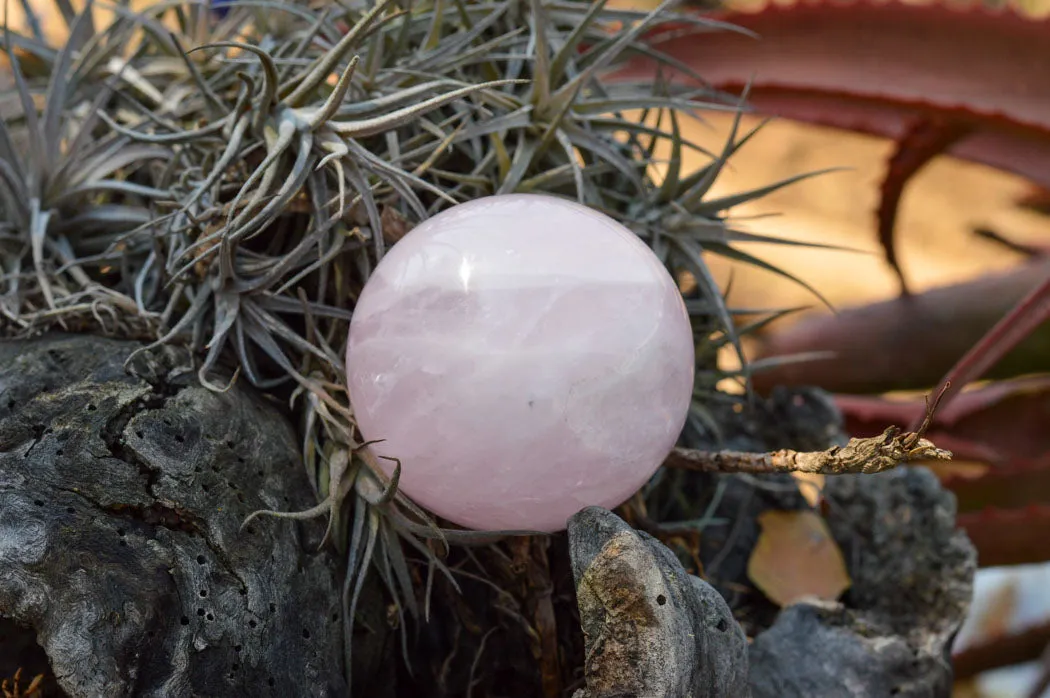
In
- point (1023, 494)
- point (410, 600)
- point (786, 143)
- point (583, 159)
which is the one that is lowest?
point (786, 143)

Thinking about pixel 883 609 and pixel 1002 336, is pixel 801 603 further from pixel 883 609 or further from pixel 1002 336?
pixel 1002 336

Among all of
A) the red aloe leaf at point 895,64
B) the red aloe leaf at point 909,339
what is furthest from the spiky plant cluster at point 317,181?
the red aloe leaf at point 909,339

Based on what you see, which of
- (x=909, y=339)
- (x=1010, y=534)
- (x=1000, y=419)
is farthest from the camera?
(x=909, y=339)

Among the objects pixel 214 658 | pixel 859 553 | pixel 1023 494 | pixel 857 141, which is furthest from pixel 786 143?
pixel 214 658

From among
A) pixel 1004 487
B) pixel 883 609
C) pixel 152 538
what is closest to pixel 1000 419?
pixel 1004 487

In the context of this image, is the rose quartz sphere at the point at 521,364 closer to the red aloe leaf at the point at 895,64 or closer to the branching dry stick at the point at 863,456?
the branching dry stick at the point at 863,456

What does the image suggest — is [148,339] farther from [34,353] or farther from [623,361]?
[623,361]
